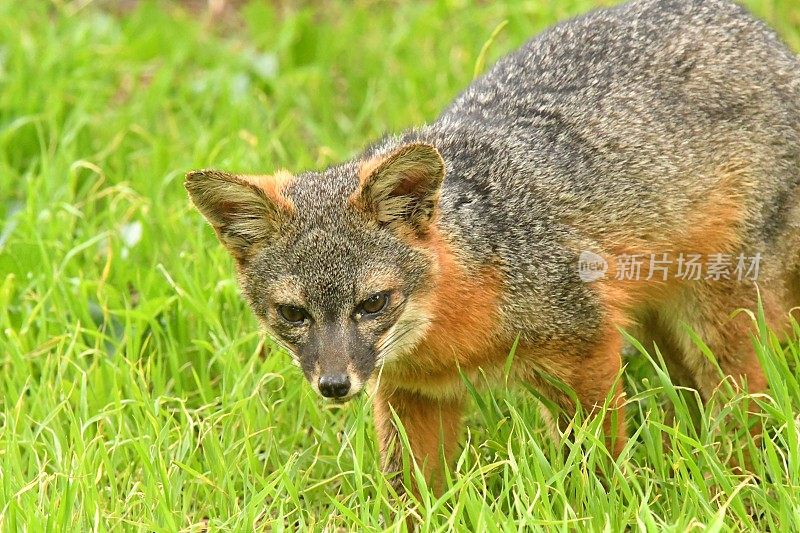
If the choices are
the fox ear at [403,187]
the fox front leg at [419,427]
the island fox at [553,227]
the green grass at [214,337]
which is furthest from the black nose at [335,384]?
the fox front leg at [419,427]

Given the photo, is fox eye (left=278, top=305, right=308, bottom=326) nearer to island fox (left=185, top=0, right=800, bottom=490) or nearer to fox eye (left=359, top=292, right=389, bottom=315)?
island fox (left=185, top=0, right=800, bottom=490)

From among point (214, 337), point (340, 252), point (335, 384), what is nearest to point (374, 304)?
point (340, 252)

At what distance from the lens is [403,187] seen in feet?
14.5

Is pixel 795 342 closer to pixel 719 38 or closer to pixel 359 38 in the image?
pixel 719 38

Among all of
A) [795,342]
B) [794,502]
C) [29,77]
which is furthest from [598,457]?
[29,77]

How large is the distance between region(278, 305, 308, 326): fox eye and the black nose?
0.33 meters

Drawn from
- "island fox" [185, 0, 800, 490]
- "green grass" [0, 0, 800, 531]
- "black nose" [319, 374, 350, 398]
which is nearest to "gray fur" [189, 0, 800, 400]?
Result: "island fox" [185, 0, 800, 490]

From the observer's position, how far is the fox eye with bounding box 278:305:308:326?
4391mm

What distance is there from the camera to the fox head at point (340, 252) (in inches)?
169

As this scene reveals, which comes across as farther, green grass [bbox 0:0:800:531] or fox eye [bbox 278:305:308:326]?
fox eye [bbox 278:305:308:326]

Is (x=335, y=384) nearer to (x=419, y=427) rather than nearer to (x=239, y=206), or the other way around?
(x=239, y=206)

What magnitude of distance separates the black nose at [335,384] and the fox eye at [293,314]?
325 mm

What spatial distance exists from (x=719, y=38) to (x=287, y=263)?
217 cm

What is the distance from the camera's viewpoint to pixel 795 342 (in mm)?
5070
